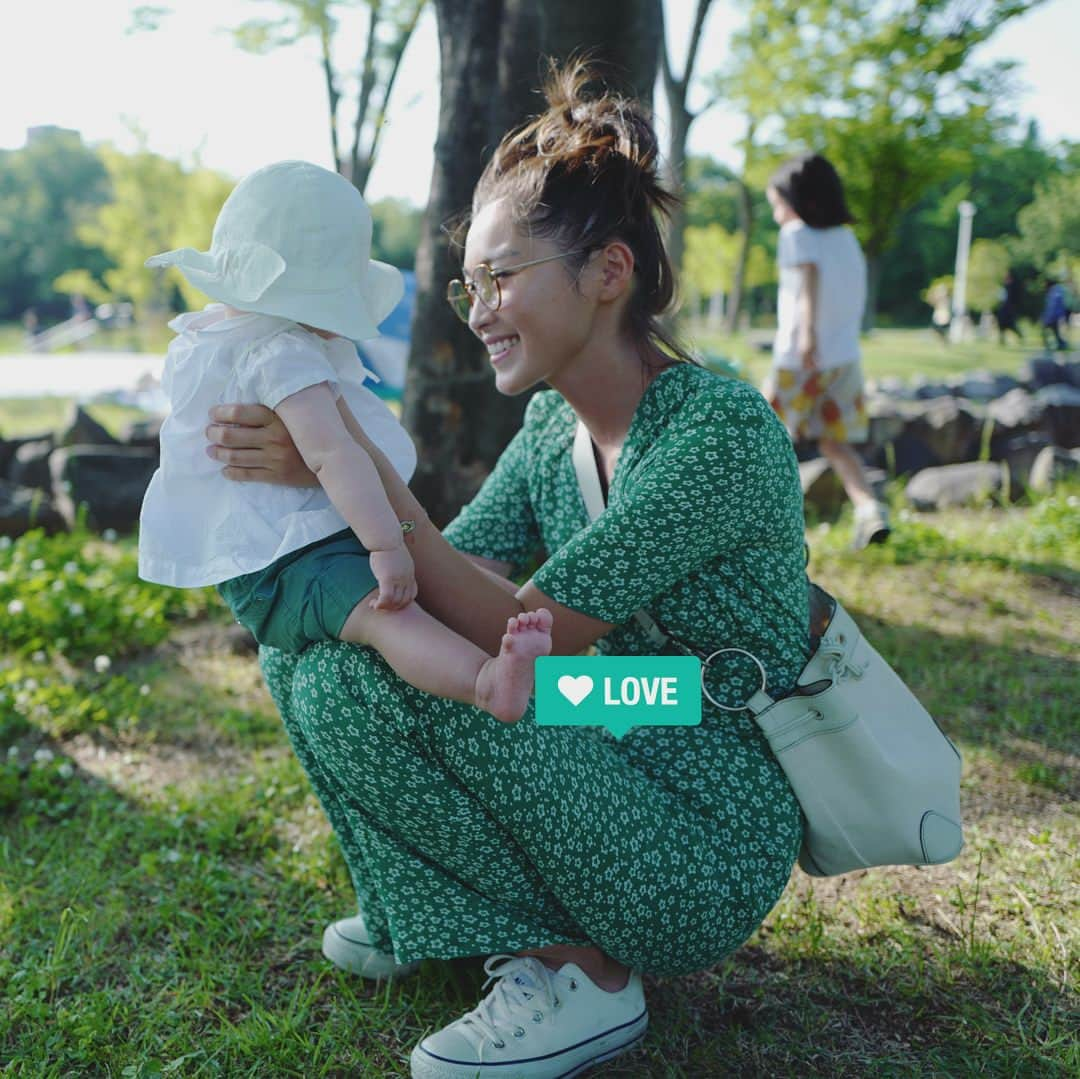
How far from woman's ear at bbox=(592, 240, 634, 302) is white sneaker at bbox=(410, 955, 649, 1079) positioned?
109cm

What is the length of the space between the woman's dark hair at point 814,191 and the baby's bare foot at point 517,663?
13.0 ft

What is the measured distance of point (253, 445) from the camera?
1626mm

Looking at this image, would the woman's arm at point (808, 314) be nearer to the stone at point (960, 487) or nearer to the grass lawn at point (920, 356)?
the stone at point (960, 487)

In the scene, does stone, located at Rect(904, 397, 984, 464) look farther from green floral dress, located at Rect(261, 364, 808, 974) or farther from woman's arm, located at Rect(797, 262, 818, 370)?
green floral dress, located at Rect(261, 364, 808, 974)

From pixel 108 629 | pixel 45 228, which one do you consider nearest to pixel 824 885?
pixel 108 629

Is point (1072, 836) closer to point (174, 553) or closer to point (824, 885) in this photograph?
point (824, 885)

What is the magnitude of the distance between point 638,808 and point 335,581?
0.56m

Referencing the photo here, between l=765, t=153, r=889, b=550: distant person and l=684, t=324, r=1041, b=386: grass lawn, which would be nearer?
l=765, t=153, r=889, b=550: distant person

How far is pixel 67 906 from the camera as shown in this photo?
213cm

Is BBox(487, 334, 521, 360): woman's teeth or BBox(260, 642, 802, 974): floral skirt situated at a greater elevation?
BBox(487, 334, 521, 360): woman's teeth

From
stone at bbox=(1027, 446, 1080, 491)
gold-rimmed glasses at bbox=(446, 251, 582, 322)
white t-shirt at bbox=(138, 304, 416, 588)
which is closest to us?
white t-shirt at bbox=(138, 304, 416, 588)

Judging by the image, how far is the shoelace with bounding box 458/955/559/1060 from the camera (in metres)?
1.56

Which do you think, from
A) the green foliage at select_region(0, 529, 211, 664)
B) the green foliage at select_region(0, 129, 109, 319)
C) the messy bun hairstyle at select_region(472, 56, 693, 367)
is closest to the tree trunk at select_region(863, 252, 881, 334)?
the green foliage at select_region(0, 529, 211, 664)

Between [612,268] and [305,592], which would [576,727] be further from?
[612,268]
